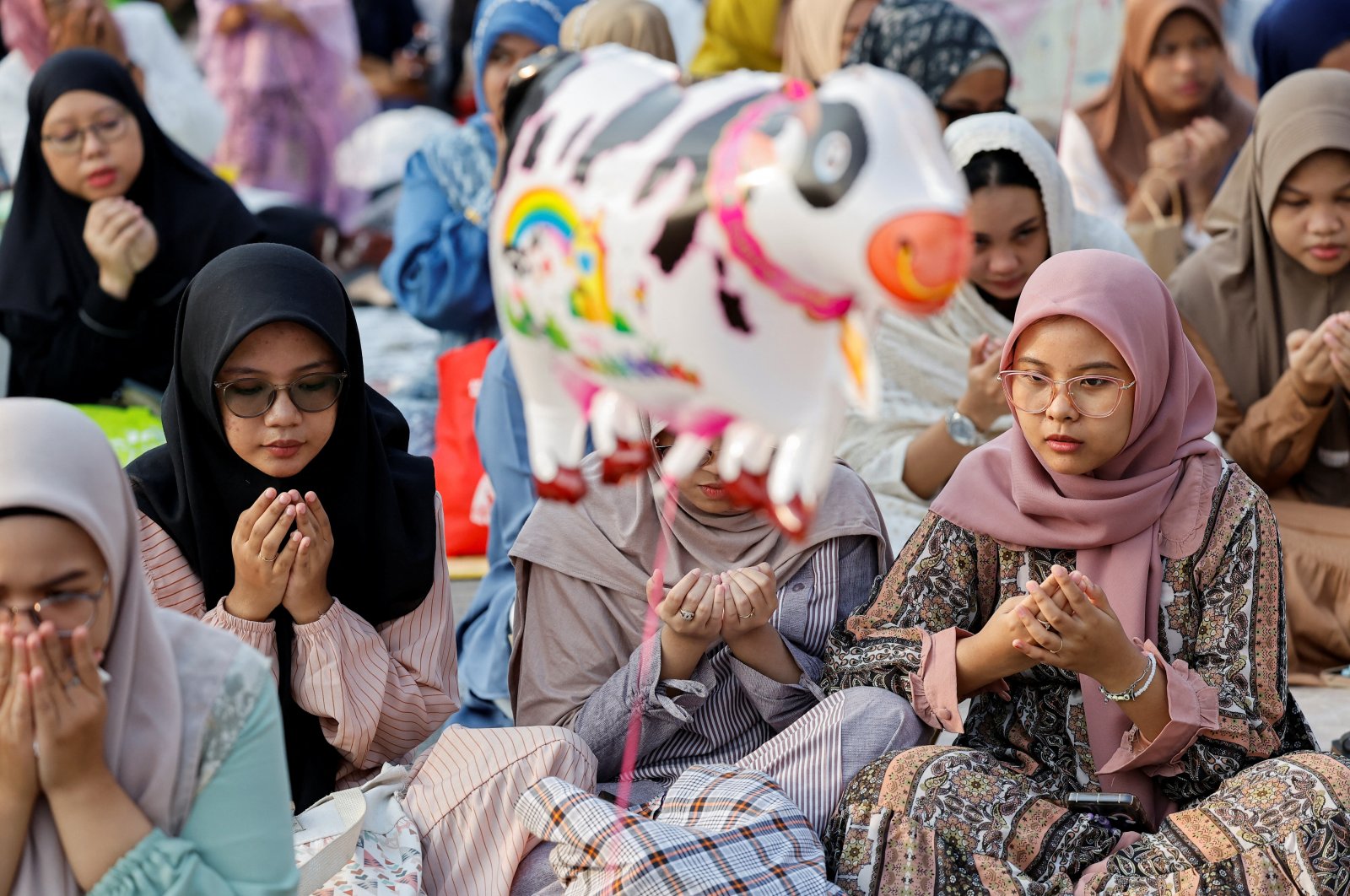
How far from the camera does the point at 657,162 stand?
4.42 ft

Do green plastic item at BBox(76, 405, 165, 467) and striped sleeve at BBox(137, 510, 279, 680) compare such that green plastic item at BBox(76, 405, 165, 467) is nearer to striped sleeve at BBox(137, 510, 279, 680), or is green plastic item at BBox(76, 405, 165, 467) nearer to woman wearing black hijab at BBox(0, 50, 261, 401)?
woman wearing black hijab at BBox(0, 50, 261, 401)

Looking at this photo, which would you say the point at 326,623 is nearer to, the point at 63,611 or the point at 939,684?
the point at 63,611

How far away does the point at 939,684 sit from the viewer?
92.9 inches

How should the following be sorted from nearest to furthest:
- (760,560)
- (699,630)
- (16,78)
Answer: (699,630) → (760,560) → (16,78)

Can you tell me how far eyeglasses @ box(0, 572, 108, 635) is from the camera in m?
1.66

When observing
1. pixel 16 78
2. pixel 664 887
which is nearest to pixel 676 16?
pixel 16 78

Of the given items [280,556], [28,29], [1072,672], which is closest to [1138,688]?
[1072,672]

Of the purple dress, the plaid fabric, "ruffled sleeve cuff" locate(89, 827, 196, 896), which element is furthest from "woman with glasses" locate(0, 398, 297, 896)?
the purple dress

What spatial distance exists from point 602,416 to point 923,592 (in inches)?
42.5

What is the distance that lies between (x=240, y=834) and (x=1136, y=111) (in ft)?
12.5

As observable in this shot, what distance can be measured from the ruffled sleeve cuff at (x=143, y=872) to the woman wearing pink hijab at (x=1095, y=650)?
0.98 meters

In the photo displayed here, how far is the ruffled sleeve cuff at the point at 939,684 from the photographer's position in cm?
235

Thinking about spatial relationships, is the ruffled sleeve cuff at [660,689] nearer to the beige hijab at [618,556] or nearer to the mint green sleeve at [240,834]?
the beige hijab at [618,556]

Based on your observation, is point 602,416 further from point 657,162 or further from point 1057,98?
point 1057,98
